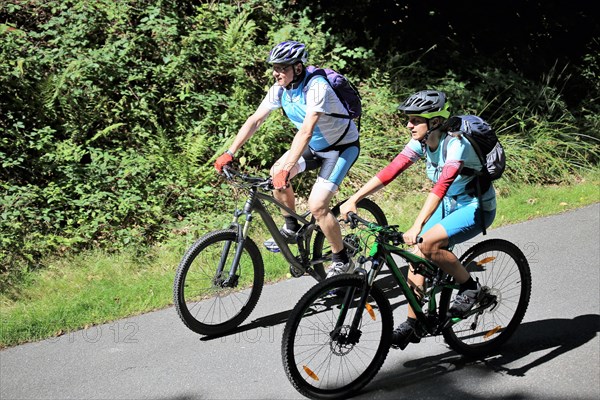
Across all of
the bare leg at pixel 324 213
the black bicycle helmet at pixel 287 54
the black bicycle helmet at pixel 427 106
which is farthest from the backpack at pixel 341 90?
the black bicycle helmet at pixel 427 106

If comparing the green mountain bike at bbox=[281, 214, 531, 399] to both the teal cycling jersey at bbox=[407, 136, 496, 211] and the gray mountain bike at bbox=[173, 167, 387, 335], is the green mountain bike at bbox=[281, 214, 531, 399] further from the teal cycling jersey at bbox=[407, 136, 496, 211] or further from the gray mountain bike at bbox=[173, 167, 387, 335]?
the gray mountain bike at bbox=[173, 167, 387, 335]

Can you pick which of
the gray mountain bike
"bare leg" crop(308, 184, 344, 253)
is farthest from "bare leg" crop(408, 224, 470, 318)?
the gray mountain bike

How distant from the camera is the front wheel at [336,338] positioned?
4324 mm

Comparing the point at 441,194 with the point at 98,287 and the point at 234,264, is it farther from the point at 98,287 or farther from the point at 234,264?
the point at 98,287

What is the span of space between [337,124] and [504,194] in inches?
173

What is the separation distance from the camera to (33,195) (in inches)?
314

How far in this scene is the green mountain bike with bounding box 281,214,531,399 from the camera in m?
4.40

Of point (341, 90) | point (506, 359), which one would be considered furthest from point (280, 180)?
point (506, 359)

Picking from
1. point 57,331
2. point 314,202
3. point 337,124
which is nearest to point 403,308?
point 314,202

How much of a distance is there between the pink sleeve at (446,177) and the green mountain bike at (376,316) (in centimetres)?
39

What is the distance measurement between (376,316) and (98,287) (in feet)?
10.7

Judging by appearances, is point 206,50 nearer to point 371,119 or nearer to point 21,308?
point 371,119

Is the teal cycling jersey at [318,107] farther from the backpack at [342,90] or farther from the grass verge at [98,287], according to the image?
the grass verge at [98,287]

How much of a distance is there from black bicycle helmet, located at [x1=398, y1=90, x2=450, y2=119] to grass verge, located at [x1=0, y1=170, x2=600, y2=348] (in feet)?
9.38
